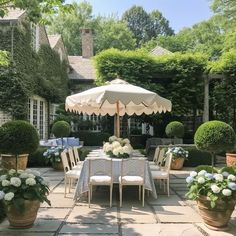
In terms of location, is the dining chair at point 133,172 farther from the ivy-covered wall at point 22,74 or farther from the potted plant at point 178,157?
the ivy-covered wall at point 22,74

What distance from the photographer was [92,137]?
20.5m

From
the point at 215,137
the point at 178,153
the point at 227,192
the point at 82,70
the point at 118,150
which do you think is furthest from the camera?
the point at 82,70

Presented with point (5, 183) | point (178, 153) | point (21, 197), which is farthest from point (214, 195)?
point (178, 153)

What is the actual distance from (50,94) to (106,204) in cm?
1226

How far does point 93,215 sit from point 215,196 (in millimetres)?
2066

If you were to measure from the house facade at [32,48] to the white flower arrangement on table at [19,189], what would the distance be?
8357mm

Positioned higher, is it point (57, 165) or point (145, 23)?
point (145, 23)

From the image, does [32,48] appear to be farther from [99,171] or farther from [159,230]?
[159,230]

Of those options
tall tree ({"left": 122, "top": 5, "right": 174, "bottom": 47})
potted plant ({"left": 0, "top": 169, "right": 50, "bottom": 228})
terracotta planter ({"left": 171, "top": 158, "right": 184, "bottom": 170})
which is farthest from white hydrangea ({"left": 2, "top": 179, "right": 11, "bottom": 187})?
tall tree ({"left": 122, "top": 5, "right": 174, "bottom": 47})

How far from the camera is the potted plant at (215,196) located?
5043mm

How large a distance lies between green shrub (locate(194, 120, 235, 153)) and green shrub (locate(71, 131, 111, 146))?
10060 millimetres

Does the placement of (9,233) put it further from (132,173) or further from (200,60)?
(200,60)

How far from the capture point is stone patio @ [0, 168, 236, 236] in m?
5.07

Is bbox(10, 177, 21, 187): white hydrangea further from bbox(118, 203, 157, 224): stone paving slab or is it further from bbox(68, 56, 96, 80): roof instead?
bbox(68, 56, 96, 80): roof
